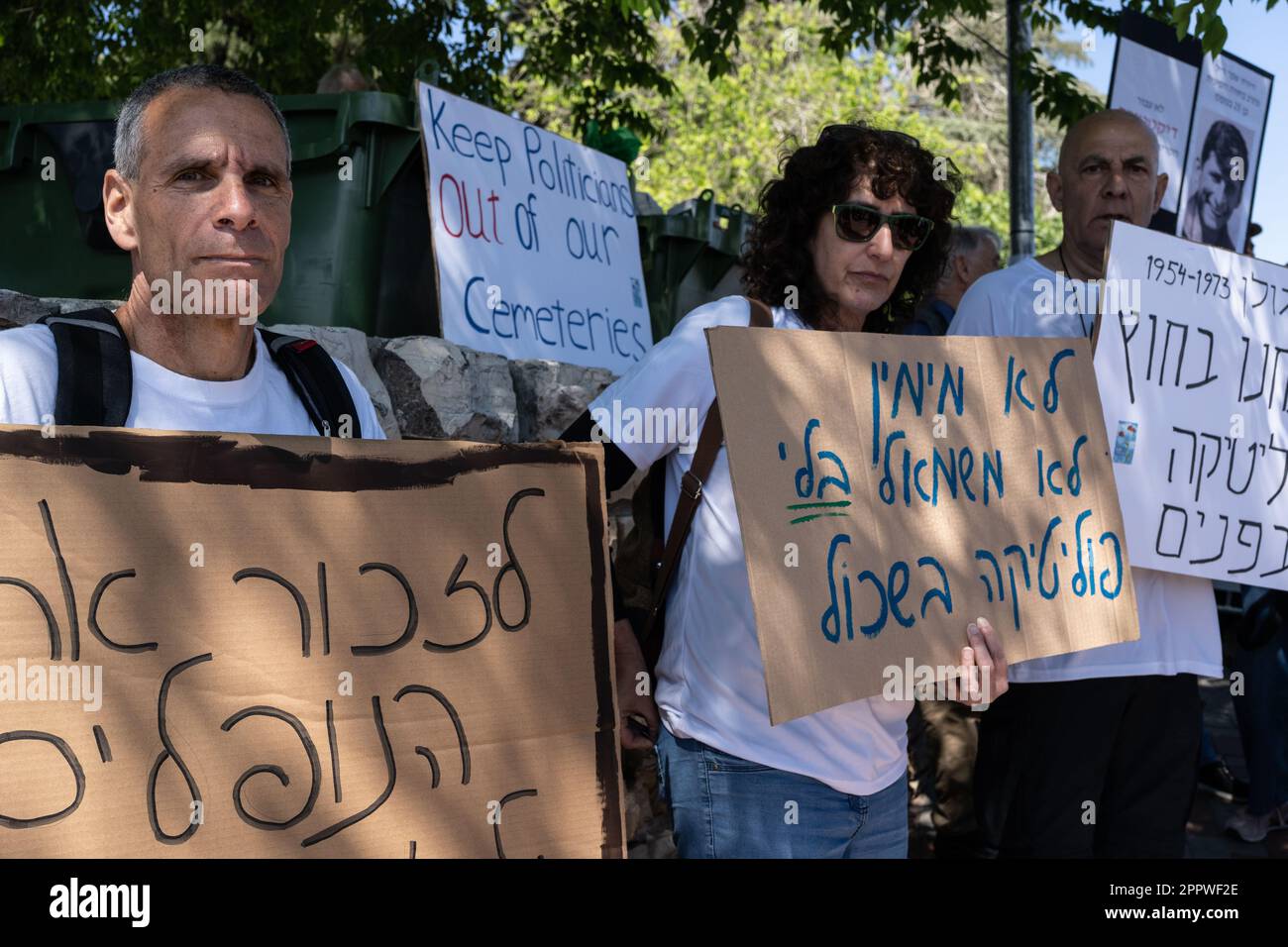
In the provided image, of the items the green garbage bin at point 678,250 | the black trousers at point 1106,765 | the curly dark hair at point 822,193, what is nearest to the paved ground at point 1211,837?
the black trousers at point 1106,765

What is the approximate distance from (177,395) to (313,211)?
82.5 inches

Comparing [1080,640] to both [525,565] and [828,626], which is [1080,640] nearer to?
[828,626]

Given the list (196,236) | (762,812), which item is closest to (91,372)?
(196,236)

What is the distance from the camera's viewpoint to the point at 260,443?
1.54 meters

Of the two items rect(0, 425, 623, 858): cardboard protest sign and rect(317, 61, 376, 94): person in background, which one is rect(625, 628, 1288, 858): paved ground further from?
rect(317, 61, 376, 94): person in background

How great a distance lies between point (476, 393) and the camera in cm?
342

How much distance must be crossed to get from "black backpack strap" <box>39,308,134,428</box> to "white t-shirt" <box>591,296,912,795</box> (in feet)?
2.53

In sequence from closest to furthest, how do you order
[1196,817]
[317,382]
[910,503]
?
[317,382], [910,503], [1196,817]

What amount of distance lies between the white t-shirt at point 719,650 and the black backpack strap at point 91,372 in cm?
77

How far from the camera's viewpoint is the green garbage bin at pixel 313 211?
3586mm

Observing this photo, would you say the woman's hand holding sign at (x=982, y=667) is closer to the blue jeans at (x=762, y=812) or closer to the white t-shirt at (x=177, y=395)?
the blue jeans at (x=762, y=812)

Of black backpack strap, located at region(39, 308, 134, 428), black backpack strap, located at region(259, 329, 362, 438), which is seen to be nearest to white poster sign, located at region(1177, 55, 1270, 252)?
black backpack strap, located at region(259, 329, 362, 438)

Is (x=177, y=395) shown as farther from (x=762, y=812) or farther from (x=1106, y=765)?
(x=1106, y=765)

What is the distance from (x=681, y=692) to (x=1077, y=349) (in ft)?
3.08
